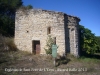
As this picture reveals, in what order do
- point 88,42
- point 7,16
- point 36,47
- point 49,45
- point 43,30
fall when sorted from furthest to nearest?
point 7,16 → point 88,42 → point 36,47 → point 43,30 → point 49,45

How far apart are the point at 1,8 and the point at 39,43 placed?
11.4 m

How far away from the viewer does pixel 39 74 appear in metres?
7.46

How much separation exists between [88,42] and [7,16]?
12.0 meters

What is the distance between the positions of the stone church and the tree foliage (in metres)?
1.40

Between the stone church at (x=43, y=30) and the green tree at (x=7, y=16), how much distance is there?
4315 millimetres

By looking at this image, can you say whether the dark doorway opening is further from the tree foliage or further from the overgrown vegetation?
the tree foliage

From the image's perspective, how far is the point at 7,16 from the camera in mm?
18453

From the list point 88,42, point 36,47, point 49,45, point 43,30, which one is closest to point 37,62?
point 49,45

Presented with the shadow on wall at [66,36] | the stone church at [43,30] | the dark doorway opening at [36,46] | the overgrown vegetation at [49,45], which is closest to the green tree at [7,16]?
the stone church at [43,30]

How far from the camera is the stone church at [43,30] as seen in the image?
12.2 meters

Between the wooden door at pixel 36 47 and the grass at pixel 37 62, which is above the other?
the wooden door at pixel 36 47

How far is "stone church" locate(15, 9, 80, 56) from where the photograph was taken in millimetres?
12234

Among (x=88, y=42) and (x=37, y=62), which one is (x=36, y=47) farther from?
(x=88, y=42)

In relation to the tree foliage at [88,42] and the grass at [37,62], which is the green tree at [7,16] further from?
the tree foliage at [88,42]
